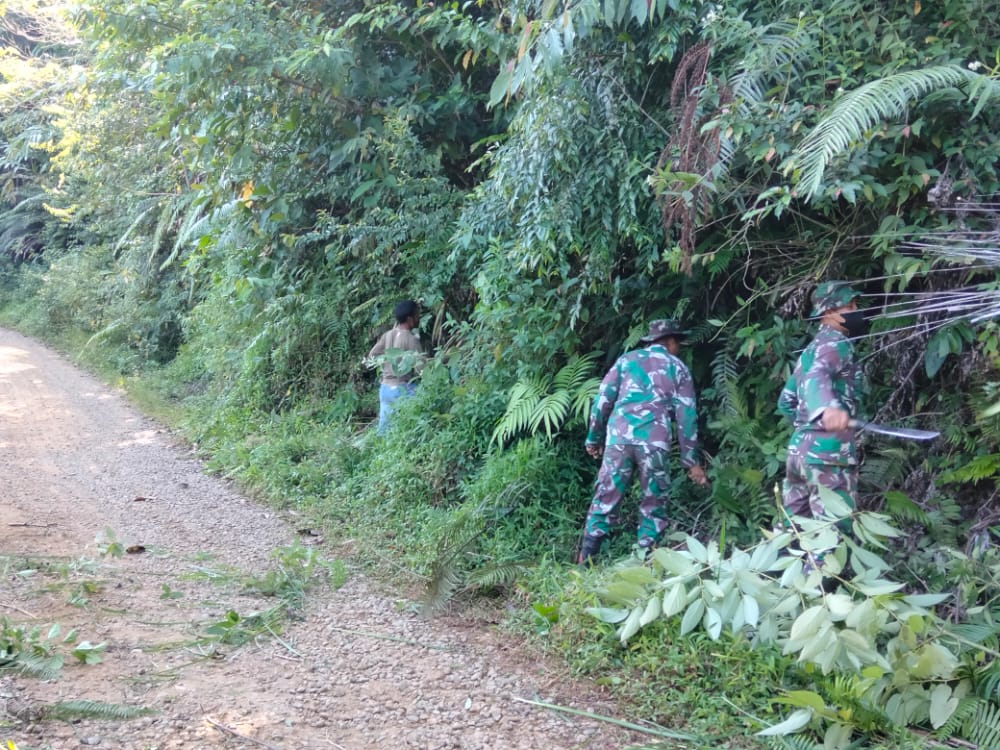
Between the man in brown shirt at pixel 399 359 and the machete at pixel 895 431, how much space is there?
467 cm

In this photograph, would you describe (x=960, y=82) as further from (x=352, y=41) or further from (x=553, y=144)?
(x=352, y=41)

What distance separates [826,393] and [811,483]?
21.0 inches

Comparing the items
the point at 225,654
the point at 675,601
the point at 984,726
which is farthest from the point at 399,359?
the point at 984,726

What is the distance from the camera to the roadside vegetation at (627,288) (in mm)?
4305

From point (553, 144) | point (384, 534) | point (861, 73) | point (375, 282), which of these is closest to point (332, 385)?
point (375, 282)

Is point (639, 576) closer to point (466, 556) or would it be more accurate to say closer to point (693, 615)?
point (693, 615)

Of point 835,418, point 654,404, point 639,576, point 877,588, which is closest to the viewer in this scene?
point 877,588

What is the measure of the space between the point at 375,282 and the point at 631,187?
4.65 metres

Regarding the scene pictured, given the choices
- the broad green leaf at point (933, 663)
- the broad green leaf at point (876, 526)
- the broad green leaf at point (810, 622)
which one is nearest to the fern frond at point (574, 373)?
the broad green leaf at point (876, 526)

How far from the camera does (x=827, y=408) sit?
498 cm

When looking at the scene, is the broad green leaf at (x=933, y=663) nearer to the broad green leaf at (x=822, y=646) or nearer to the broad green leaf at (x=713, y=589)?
the broad green leaf at (x=822, y=646)

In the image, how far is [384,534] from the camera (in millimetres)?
6918

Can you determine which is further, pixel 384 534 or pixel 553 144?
pixel 384 534

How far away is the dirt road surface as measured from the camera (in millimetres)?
4004
